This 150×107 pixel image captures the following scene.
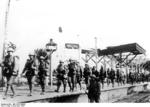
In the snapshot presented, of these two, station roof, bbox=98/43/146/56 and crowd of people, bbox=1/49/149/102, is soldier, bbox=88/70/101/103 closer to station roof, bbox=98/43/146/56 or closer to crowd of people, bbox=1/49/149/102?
crowd of people, bbox=1/49/149/102

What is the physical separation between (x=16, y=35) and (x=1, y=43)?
0.42 m

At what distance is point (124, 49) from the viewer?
11.2 meters

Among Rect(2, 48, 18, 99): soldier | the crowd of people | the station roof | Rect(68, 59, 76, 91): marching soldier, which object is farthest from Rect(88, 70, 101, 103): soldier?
the station roof

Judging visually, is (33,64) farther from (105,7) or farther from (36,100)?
(105,7)

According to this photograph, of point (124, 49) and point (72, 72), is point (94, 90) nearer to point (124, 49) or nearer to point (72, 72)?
point (72, 72)

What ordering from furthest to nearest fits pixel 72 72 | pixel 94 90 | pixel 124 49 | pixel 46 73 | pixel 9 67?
1. pixel 124 49
2. pixel 72 72
3. pixel 94 90
4. pixel 46 73
5. pixel 9 67

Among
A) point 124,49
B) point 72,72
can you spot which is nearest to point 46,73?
point 72,72

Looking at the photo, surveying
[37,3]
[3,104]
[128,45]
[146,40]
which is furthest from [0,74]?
[128,45]

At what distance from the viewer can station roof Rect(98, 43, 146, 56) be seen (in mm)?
10391

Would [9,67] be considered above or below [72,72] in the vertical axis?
above

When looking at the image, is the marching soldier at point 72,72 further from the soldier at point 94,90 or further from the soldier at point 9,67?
the soldier at point 9,67

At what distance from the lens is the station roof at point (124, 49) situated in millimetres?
10391

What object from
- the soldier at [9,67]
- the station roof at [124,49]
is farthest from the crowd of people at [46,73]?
the station roof at [124,49]

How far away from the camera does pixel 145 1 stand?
20.9 ft
